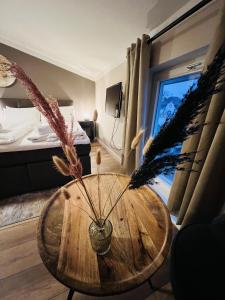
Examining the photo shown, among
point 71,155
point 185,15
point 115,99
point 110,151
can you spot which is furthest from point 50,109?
point 110,151

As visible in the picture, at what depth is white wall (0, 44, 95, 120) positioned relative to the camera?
344 centimetres

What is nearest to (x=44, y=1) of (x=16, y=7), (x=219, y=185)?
(x=16, y=7)

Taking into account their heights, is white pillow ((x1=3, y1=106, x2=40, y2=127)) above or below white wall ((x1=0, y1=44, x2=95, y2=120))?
below

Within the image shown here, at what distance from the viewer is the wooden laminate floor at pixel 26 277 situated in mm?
993

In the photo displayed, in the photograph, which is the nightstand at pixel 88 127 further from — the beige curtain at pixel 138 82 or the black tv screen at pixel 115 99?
the beige curtain at pixel 138 82

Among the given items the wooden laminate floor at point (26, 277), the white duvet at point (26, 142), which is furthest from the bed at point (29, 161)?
the wooden laminate floor at point (26, 277)

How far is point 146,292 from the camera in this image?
1018 mm

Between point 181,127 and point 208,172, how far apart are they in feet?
2.40

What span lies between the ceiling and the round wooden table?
1.58 metres

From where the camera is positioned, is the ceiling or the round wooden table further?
the ceiling

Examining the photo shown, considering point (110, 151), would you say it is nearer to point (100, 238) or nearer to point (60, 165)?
point (100, 238)

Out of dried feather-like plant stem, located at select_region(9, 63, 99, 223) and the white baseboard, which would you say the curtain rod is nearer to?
dried feather-like plant stem, located at select_region(9, 63, 99, 223)

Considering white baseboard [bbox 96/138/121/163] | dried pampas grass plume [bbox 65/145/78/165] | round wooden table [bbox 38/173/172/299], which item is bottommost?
white baseboard [bbox 96/138/121/163]

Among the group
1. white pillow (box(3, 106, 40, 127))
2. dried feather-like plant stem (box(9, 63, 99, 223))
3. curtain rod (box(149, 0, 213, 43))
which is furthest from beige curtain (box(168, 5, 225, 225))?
white pillow (box(3, 106, 40, 127))
